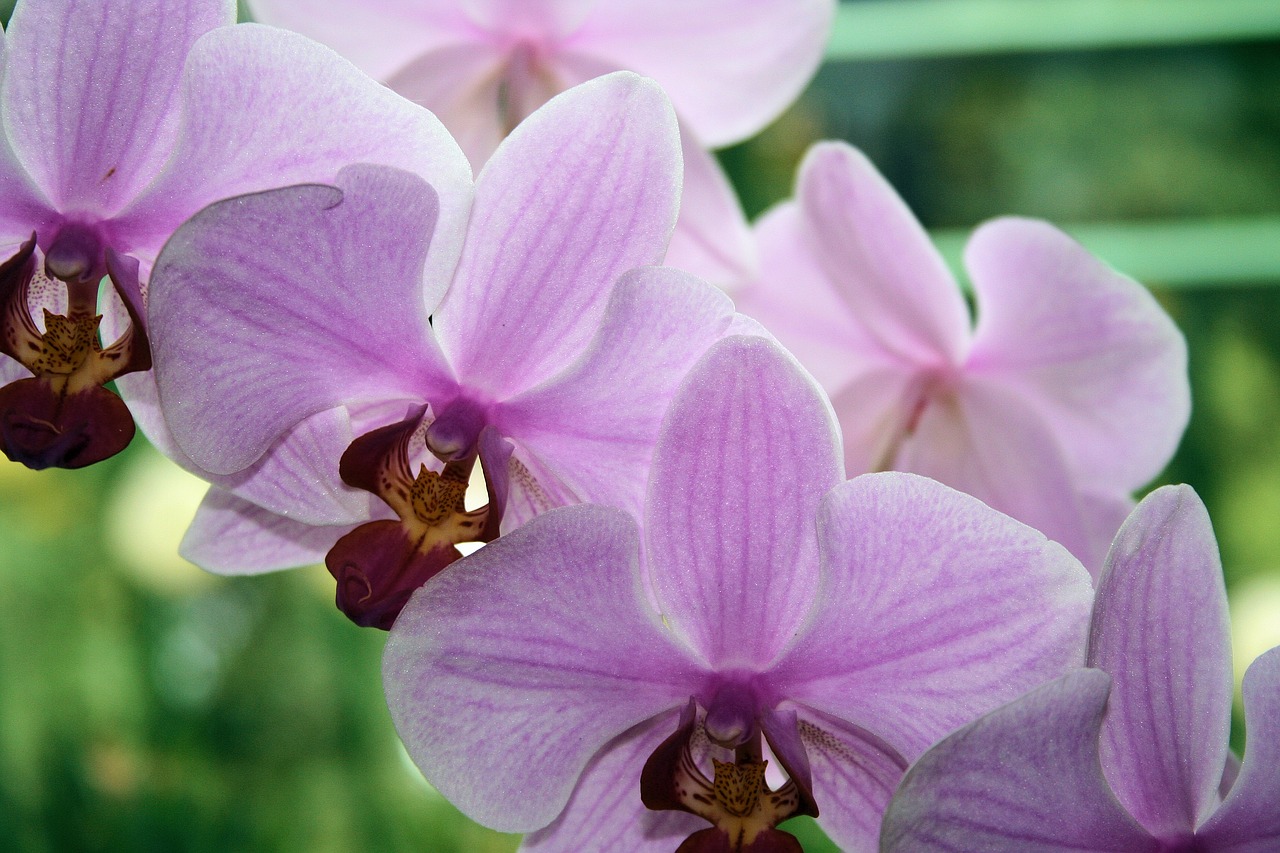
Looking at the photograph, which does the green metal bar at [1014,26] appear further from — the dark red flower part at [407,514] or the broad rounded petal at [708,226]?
the dark red flower part at [407,514]

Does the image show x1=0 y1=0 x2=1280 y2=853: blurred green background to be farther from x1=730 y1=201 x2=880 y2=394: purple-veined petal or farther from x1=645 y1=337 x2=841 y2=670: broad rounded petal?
x1=645 y1=337 x2=841 y2=670: broad rounded petal

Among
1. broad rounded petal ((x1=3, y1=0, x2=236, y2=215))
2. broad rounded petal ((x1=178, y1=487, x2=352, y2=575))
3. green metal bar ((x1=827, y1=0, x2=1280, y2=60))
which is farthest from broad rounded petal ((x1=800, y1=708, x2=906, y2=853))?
green metal bar ((x1=827, y1=0, x2=1280, y2=60))

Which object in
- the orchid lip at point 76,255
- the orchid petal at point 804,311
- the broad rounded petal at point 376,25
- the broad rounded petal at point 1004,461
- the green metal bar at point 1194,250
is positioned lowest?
the green metal bar at point 1194,250

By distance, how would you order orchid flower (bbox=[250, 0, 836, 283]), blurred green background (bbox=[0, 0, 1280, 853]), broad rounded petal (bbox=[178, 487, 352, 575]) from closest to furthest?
broad rounded petal (bbox=[178, 487, 352, 575]) < orchid flower (bbox=[250, 0, 836, 283]) < blurred green background (bbox=[0, 0, 1280, 853])

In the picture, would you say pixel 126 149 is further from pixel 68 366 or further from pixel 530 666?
pixel 530 666

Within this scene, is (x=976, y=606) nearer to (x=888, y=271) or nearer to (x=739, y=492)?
(x=739, y=492)

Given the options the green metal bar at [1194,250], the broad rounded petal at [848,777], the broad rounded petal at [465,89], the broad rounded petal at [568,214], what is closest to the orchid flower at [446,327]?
the broad rounded petal at [568,214]

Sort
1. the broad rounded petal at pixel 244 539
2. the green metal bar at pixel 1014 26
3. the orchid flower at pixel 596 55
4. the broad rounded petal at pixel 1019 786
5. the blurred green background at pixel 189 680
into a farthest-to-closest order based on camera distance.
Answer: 1. the green metal bar at pixel 1014 26
2. the blurred green background at pixel 189 680
3. the orchid flower at pixel 596 55
4. the broad rounded petal at pixel 244 539
5. the broad rounded petal at pixel 1019 786
